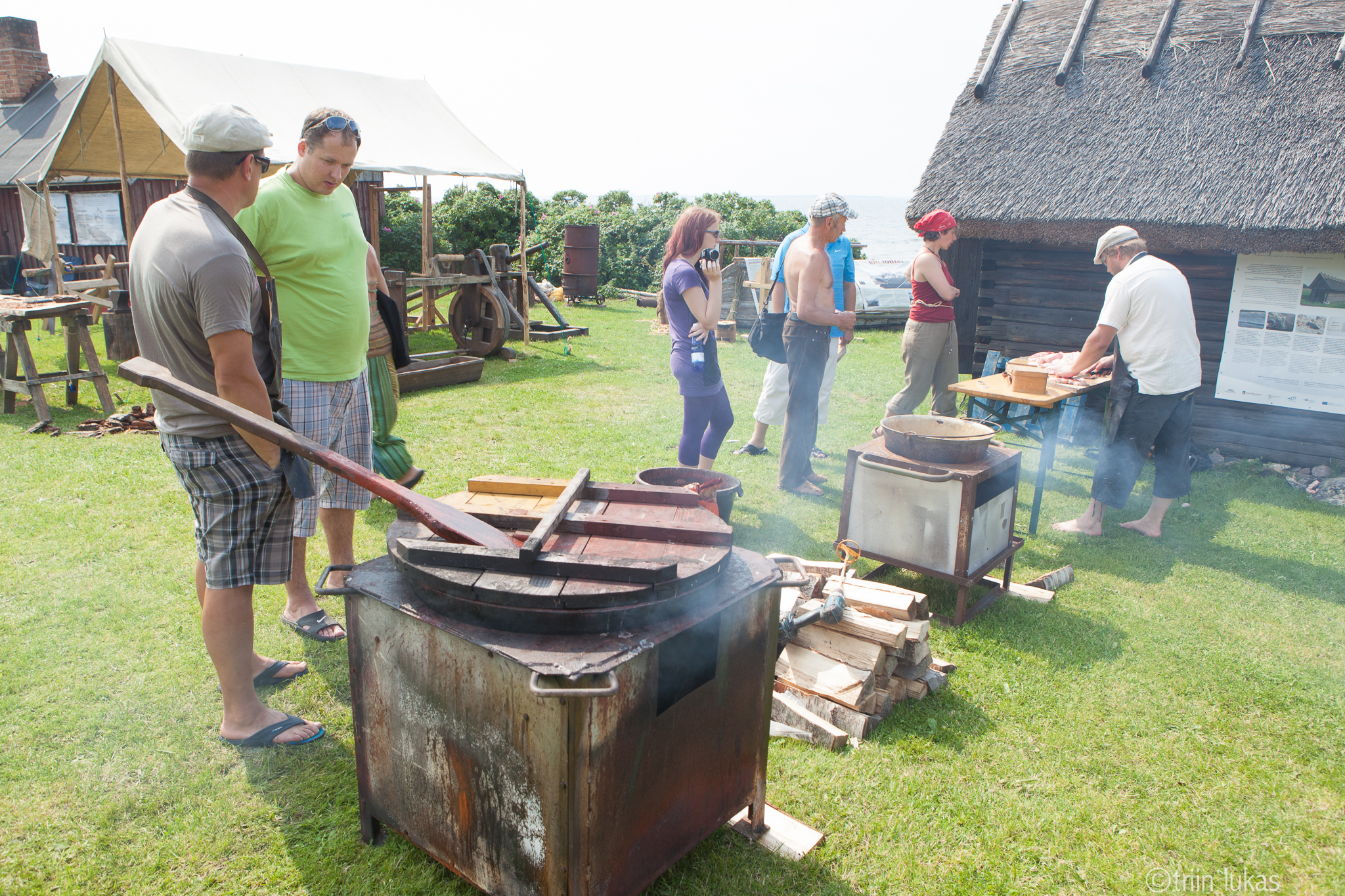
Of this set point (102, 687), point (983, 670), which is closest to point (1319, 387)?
point (983, 670)

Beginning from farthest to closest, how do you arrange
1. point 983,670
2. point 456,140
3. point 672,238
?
point 456,140 → point 672,238 → point 983,670

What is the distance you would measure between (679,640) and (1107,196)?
699 cm

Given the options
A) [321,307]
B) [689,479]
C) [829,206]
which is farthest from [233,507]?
[829,206]

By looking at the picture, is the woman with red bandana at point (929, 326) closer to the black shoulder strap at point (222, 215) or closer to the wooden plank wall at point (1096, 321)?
the wooden plank wall at point (1096, 321)

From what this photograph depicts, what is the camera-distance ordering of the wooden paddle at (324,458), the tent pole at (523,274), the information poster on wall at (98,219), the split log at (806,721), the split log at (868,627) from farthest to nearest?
the information poster on wall at (98,219), the tent pole at (523,274), the split log at (868,627), the split log at (806,721), the wooden paddle at (324,458)

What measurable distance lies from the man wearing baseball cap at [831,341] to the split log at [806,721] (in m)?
3.02

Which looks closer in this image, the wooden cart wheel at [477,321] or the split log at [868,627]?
the split log at [868,627]

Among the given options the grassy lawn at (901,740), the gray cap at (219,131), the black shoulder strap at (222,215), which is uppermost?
the gray cap at (219,131)

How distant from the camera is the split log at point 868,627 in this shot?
3316 millimetres

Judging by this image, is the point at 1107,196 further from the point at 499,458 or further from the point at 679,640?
the point at 679,640

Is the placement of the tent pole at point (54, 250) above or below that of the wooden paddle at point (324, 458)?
above

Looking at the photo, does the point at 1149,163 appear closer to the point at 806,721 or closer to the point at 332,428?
the point at 806,721

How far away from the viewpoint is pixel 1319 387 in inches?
266

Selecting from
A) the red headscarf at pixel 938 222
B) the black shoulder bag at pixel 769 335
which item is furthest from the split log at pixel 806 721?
the red headscarf at pixel 938 222
